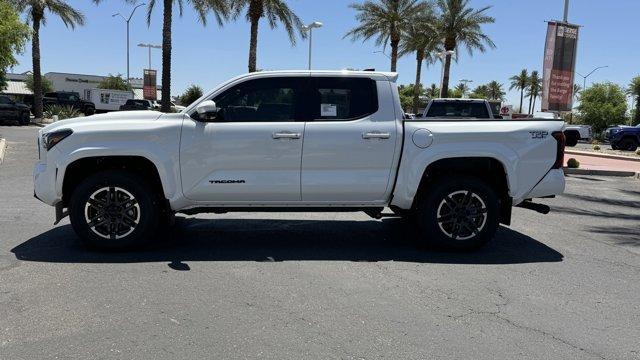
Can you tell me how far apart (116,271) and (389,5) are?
110 ft

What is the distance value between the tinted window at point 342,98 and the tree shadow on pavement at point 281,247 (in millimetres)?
1553

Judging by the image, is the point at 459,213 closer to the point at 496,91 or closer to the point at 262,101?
the point at 262,101

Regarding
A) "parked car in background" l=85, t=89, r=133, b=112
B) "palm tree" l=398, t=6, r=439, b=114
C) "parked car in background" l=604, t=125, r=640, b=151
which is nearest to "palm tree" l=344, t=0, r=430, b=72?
"palm tree" l=398, t=6, r=439, b=114

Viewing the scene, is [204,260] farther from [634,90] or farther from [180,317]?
[634,90]

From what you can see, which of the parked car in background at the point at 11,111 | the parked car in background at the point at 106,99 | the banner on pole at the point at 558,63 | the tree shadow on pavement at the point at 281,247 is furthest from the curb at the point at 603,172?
the parked car in background at the point at 106,99

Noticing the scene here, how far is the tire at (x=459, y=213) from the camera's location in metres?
6.34

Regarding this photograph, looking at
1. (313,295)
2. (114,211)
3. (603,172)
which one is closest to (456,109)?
(603,172)

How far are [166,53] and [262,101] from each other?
22.7 meters

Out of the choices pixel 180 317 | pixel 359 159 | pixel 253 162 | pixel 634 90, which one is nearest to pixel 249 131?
pixel 253 162

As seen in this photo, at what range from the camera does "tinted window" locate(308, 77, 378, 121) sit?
6238 mm

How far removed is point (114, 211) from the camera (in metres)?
6.09

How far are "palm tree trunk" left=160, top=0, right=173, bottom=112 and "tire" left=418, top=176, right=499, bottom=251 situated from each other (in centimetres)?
2255

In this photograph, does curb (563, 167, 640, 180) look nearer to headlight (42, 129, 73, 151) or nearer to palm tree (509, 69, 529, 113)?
headlight (42, 129, 73, 151)

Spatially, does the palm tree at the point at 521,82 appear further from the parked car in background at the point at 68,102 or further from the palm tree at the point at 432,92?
the parked car in background at the point at 68,102
